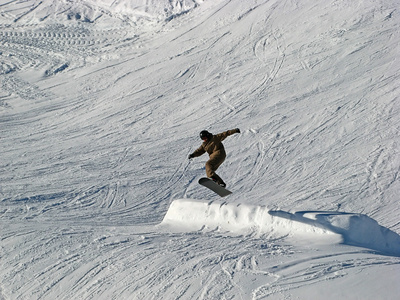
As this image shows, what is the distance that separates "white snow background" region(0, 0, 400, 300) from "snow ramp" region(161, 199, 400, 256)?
25 mm

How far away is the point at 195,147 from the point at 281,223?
5.06 metres

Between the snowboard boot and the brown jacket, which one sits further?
the snowboard boot

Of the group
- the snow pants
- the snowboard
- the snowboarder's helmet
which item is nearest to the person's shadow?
the snowboard

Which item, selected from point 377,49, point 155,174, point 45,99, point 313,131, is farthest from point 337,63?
point 45,99

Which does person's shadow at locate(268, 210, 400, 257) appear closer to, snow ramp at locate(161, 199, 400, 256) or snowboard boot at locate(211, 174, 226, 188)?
snow ramp at locate(161, 199, 400, 256)

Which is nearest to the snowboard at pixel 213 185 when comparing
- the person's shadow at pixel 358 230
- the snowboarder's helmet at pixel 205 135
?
the snowboarder's helmet at pixel 205 135

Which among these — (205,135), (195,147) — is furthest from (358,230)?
(195,147)

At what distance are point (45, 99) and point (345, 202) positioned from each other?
8883 millimetres

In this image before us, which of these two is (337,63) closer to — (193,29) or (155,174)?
(193,29)

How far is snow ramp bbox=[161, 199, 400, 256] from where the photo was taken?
31.4 feet

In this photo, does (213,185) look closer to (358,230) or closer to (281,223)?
(281,223)

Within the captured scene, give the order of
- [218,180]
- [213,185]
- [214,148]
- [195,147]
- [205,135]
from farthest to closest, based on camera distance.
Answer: [195,147]
[213,185]
[218,180]
[214,148]
[205,135]

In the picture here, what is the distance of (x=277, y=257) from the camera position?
29.9 feet

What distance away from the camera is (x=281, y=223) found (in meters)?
10.1
